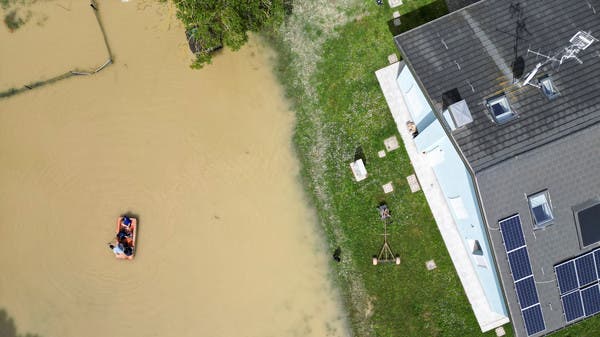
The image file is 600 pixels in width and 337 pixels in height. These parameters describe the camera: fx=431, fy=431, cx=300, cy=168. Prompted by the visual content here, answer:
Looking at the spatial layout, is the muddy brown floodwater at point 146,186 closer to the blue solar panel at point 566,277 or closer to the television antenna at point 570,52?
the blue solar panel at point 566,277

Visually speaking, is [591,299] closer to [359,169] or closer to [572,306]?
[572,306]

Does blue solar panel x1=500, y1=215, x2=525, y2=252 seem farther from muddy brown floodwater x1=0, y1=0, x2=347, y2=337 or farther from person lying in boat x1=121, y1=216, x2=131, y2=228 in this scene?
person lying in boat x1=121, y1=216, x2=131, y2=228

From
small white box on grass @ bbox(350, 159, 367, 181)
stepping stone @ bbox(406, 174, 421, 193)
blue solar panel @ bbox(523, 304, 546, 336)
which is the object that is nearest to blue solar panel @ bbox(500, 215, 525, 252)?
blue solar panel @ bbox(523, 304, 546, 336)

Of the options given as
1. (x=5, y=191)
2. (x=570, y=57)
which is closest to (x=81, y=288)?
(x=5, y=191)

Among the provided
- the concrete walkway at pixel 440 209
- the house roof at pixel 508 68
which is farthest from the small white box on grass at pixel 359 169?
the house roof at pixel 508 68

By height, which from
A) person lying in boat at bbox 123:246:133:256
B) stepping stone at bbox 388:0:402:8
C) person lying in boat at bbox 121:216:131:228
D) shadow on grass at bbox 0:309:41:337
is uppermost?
stepping stone at bbox 388:0:402:8

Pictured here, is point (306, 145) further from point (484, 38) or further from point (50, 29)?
point (50, 29)

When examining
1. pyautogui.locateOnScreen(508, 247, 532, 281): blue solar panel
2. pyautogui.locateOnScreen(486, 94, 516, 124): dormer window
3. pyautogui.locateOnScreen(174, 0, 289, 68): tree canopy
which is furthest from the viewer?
pyautogui.locateOnScreen(174, 0, 289, 68): tree canopy
